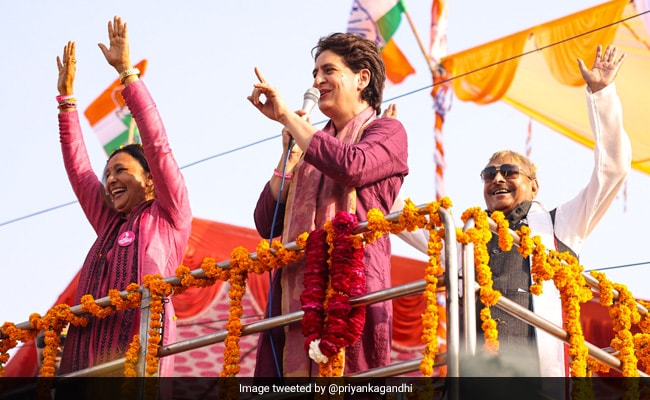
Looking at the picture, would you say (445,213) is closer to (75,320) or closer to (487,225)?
(487,225)

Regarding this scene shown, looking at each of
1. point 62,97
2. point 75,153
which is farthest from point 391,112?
point 62,97

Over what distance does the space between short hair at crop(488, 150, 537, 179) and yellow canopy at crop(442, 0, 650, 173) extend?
422 centimetres

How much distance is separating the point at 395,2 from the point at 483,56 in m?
1.04

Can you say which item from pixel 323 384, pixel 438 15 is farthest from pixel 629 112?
pixel 323 384

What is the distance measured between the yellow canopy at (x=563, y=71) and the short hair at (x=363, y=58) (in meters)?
4.89

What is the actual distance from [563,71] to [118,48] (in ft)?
18.2

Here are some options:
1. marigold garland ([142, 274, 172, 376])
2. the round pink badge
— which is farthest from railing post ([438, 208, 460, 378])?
the round pink badge

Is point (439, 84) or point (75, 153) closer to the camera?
point (75, 153)

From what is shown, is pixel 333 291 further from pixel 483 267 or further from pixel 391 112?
pixel 391 112

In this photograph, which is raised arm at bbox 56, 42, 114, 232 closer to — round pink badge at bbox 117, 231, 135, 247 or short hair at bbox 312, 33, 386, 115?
round pink badge at bbox 117, 231, 135, 247

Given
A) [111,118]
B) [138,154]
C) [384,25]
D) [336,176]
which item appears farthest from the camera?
[384,25]

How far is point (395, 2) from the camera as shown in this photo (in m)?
9.78

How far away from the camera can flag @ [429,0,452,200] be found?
921cm

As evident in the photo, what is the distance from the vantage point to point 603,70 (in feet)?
12.8
